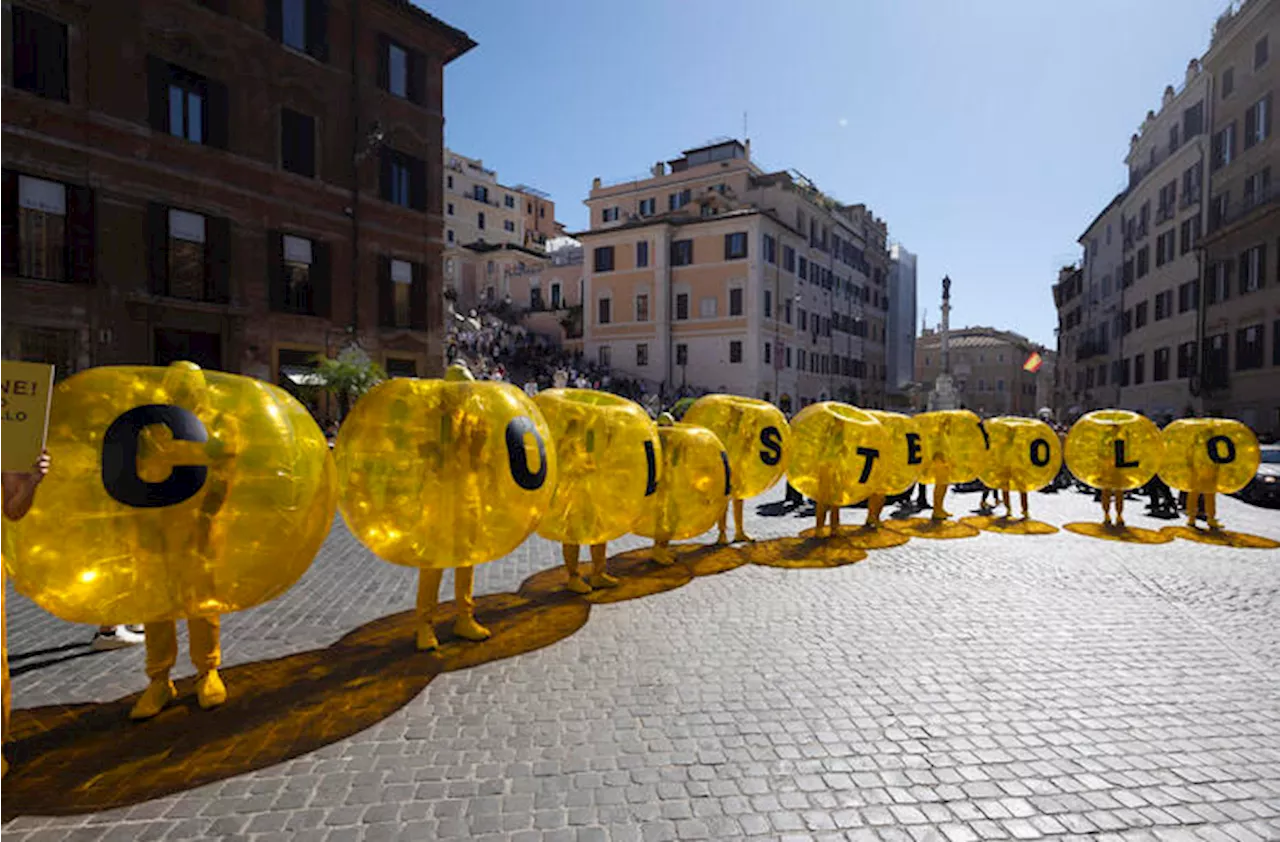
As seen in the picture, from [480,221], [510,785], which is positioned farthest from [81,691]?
[480,221]

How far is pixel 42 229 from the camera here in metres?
15.3

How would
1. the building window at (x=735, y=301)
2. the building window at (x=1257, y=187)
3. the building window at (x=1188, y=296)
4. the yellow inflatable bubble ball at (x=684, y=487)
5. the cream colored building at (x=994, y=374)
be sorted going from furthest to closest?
the cream colored building at (x=994, y=374) < the building window at (x=735, y=301) < the building window at (x=1188, y=296) < the building window at (x=1257, y=187) < the yellow inflatable bubble ball at (x=684, y=487)

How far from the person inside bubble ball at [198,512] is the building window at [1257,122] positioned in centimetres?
3519

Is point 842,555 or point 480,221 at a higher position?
point 480,221

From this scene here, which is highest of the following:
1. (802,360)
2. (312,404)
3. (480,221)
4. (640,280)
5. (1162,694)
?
(480,221)

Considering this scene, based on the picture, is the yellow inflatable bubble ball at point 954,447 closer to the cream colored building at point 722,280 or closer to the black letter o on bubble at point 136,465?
the black letter o on bubble at point 136,465

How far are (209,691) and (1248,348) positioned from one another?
33.7 meters

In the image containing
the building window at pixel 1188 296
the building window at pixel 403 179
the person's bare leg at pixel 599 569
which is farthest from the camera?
the building window at pixel 1188 296

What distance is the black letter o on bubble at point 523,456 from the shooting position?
4.93m

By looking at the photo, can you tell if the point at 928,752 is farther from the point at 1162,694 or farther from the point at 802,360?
the point at 802,360

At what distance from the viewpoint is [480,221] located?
182 ft

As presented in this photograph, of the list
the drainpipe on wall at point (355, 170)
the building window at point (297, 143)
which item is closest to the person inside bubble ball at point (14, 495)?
the drainpipe on wall at point (355, 170)

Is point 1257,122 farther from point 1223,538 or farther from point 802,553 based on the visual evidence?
point 802,553

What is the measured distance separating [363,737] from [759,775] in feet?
7.72
